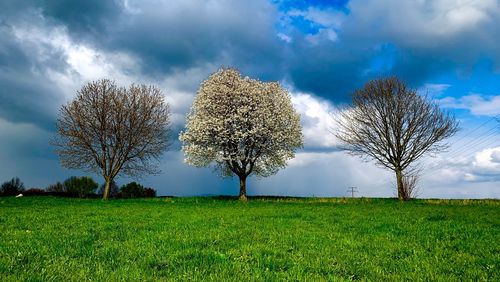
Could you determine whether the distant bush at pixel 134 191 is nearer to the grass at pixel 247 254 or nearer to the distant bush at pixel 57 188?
the distant bush at pixel 57 188

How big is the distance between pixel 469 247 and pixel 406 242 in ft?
5.94

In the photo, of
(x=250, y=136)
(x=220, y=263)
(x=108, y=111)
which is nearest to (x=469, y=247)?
(x=220, y=263)

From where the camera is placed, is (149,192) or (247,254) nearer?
(247,254)

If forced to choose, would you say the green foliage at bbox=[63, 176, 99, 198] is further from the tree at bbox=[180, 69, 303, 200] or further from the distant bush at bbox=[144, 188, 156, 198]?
the tree at bbox=[180, 69, 303, 200]

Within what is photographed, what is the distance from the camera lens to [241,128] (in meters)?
48.8

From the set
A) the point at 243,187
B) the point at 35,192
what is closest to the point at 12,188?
the point at 35,192

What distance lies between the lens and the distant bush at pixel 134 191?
61.0 meters

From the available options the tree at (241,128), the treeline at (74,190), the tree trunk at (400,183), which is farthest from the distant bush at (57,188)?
the tree trunk at (400,183)

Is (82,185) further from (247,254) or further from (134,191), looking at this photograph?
(247,254)

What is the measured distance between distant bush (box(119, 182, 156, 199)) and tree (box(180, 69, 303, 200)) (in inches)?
664

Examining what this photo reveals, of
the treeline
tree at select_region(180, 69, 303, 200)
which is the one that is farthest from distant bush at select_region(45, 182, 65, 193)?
tree at select_region(180, 69, 303, 200)

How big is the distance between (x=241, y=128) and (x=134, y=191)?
2315 centimetres

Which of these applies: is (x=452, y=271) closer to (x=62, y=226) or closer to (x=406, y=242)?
(x=406, y=242)

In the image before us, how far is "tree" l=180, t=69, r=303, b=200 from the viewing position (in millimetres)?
48281
